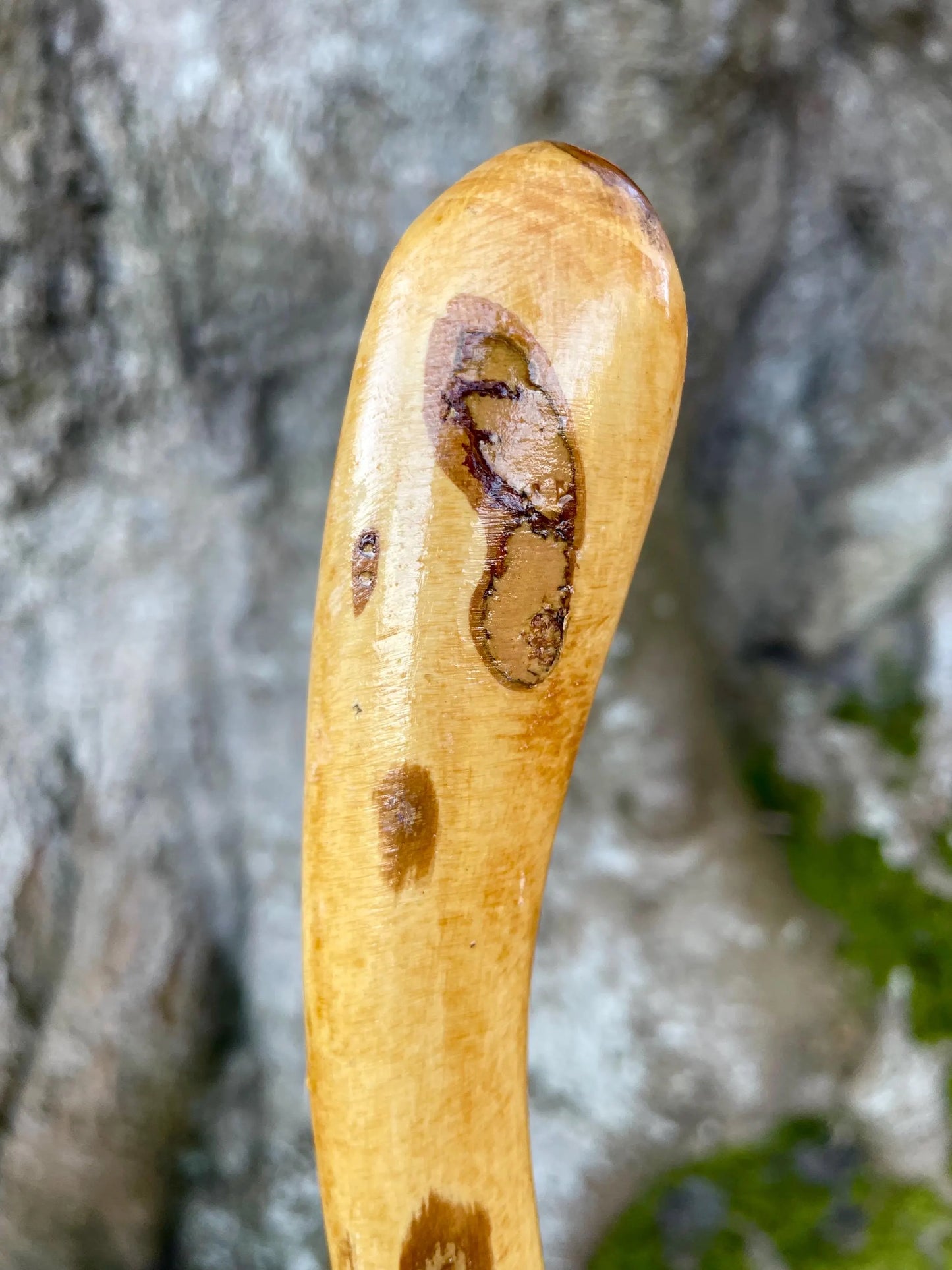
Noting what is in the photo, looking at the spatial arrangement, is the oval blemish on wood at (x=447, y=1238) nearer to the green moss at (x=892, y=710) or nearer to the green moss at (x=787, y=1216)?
the green moss at (x=787, y=1216)

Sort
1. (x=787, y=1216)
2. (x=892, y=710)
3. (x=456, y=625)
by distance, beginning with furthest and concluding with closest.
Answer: (x=892, y=710)
(x=787, y=1216)
(x=456, y=625)

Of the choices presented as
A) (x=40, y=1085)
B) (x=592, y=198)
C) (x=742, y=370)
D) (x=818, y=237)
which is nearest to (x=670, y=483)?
(x=742, y=370)

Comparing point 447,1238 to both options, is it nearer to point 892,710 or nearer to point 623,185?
point 623,185

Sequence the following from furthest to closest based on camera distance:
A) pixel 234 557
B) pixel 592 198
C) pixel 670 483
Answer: pixel 670 483 → pixel 234 557 → pixel 592 198

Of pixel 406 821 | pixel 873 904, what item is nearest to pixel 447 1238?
pixel 406 821

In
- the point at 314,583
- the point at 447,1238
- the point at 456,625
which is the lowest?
the point at 447,1238

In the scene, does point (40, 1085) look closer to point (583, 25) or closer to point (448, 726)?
point (448, 726)

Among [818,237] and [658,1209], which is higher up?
[818,237]
